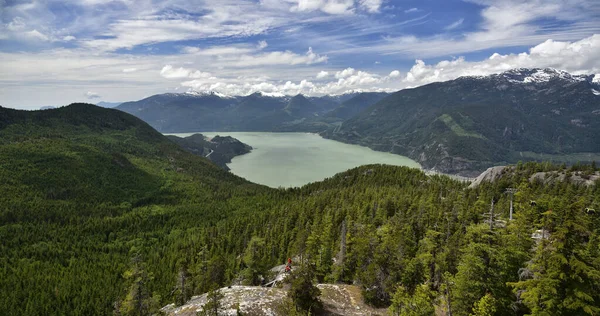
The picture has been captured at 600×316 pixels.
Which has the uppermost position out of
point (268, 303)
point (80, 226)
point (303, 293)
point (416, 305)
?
point (416, 305)

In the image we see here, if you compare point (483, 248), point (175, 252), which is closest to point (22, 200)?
point (175, 252)

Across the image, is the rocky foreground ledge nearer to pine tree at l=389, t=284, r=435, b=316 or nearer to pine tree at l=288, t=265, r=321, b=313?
pine tree at l=288, t=265, r=321, b=313

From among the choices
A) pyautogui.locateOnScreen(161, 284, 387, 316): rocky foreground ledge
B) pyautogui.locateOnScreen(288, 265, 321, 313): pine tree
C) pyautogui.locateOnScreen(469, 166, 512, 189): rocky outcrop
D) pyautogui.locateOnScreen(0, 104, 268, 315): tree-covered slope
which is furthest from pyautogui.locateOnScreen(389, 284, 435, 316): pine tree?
pyautogui.locateOnScreen(469, 166, 512, 189): rocky outcrop

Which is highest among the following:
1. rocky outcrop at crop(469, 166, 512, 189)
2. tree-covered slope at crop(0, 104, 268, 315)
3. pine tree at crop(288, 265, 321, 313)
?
pine tree at crop(288, 265, 321, 313)

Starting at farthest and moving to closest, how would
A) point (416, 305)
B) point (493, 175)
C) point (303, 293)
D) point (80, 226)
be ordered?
point (80, 226) < point (493, 175) < point (303, 293) < point (416, 305)

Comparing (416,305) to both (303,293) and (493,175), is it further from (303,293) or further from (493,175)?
(493,175)

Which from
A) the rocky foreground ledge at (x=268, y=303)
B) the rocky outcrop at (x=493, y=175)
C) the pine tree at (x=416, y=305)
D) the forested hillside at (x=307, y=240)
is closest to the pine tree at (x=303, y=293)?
the rocky foreground ledge at (x=268, y=303)

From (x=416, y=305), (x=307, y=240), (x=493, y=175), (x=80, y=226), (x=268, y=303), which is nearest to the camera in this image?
(x=416, y=305)

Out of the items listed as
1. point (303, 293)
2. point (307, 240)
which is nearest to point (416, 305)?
point (303, 293)

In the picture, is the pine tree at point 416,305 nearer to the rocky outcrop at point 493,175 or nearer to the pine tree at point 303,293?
the pine tree at point 303,293
